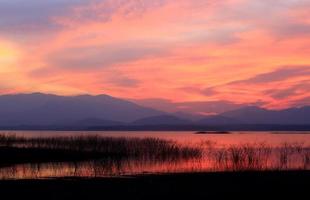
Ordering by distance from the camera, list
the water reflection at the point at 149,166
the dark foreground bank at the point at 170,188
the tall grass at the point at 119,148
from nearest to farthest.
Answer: the dark foreground bank at the point at 170,188
the water reflection at the point at 149,166
the tall grass at the point at 119,148

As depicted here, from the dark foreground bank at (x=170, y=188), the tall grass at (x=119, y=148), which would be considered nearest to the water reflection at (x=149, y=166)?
the tall grass at (x=119, y=148)

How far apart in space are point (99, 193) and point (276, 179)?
781 centimetres

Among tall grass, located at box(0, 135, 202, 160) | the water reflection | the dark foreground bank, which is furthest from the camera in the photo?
tall grass, located at box(0, 135, 202, 160)

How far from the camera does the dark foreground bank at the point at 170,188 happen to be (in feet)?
51.4

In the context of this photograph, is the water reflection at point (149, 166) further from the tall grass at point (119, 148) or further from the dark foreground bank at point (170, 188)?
the dark foreground bank at point (170, 188)

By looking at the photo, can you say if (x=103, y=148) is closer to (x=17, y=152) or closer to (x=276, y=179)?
(x=17, y=152)

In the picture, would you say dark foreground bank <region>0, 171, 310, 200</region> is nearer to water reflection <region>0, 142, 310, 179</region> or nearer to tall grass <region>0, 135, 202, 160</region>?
water reflection <region>0, 142, 310, 179</region>

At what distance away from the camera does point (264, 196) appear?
50.9 feet

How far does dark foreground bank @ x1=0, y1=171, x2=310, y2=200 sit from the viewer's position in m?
15.7

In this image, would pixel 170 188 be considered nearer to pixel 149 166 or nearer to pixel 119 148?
pixel 149 166

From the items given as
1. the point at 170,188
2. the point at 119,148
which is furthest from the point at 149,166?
the point at 170,188

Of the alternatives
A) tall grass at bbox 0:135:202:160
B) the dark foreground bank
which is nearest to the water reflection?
tall grass at bbox 0:135:202:160

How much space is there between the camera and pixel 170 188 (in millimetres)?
17438

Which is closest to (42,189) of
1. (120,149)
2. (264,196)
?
(264,196)
